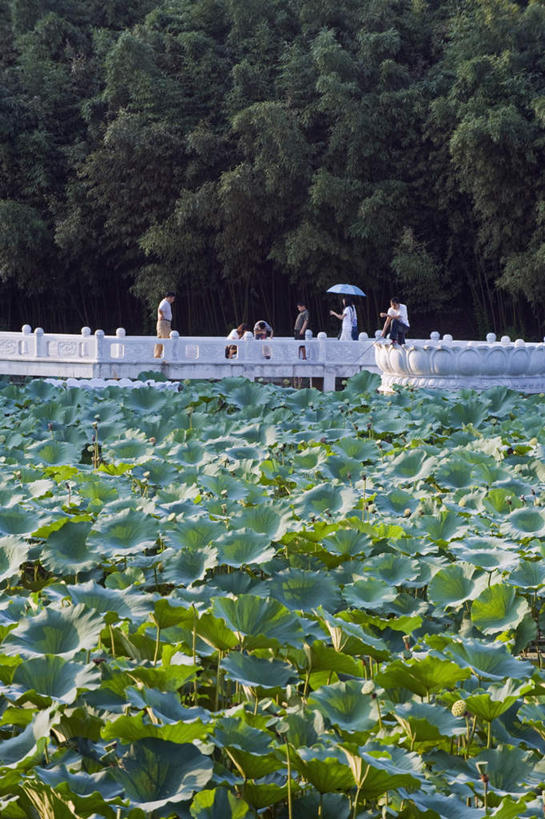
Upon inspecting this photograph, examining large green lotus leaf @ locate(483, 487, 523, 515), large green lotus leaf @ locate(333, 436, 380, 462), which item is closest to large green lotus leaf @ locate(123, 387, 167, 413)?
large green lotus leaf @ locate(333, 436, 380, 462)

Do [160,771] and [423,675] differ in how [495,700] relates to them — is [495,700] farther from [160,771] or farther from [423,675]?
[160,771]

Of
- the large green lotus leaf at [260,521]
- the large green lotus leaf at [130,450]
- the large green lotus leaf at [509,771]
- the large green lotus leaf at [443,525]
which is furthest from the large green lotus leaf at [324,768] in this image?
the large green lotus leaf at [130,450]

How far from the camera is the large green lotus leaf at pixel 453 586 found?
2461 mm

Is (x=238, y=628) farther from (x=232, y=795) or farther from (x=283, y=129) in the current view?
(x=283, y=129)

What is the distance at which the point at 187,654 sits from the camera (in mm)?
2150

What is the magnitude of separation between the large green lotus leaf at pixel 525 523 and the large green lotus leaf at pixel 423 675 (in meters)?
1.21

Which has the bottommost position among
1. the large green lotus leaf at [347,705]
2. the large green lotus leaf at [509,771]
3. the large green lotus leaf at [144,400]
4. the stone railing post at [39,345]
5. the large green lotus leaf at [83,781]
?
the large green lotus leaf at [509,771]

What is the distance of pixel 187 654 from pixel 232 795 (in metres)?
0.60

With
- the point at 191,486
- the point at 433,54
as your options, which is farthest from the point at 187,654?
the point at 433,54

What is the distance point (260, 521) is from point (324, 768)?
140cm

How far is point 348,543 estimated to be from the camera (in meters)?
2.81

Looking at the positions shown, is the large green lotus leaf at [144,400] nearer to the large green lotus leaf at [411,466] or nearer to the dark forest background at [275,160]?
the large green lotus leaf at [411,466]

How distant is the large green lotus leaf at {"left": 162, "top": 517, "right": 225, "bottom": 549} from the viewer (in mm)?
2764

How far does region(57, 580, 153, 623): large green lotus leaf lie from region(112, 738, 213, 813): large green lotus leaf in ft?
2.22
